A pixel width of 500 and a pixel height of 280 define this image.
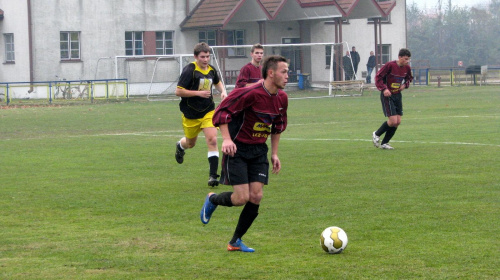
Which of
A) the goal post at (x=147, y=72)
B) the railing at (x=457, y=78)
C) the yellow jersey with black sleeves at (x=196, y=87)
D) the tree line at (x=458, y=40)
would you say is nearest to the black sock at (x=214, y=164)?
the yellow jersey with black sleeves at (x=196, y=87)

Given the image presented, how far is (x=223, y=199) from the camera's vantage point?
278 inches

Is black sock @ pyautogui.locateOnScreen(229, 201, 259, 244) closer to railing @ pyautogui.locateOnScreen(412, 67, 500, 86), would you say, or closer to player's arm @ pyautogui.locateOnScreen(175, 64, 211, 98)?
player's arm @ pyautogui.locateOnScreen(175, 64, 211, 98)

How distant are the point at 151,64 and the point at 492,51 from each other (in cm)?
4772

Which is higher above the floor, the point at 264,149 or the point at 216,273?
the point at 264,149

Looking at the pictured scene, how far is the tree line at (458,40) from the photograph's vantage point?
79.6 metres

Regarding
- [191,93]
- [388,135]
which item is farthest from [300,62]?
[191,93]

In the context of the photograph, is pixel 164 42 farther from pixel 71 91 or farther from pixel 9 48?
pixel 71 91

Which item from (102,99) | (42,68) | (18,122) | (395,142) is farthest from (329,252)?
(42,68)

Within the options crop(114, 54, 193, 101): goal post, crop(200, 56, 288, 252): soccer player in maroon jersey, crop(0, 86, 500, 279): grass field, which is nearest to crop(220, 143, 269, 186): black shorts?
crop(200, 56, 288, 252): soccer player in maroon jersey

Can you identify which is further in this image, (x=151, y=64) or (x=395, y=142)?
(x=151, y=64)

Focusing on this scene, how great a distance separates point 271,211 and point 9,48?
35.8m

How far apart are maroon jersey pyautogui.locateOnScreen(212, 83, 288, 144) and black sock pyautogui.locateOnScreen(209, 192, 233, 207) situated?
0.50 metres

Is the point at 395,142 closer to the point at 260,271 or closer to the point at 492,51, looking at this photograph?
the point at 260,271

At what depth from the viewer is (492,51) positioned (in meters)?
81.0
